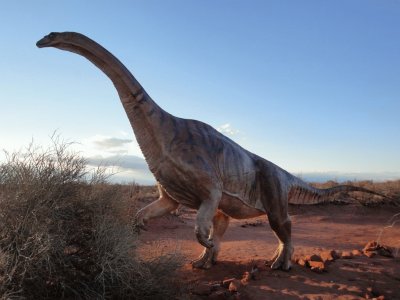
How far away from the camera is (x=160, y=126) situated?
5418 millimetres

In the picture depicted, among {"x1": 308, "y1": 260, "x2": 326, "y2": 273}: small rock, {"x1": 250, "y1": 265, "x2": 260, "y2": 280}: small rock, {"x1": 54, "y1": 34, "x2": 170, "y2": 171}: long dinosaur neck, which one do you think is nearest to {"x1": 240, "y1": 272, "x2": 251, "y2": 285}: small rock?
{"x1": 250, "y1": 265, "x2": 260, "y2": 280}: small rock

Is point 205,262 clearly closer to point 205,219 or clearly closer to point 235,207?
point 235,207

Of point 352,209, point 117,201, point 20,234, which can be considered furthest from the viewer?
point 352,209

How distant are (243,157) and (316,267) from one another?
2.23 meters

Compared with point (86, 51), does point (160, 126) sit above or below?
below

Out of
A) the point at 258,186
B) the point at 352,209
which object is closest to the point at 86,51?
the point at 258,186

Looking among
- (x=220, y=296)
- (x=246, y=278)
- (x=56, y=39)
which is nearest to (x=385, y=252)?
(x=246, y=278)

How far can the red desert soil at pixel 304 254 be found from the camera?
5754 mm

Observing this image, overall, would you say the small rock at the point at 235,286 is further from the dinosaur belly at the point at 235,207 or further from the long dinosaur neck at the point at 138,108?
the long dinosaur neck at the point at 138,108

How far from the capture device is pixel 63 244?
14.4 ft

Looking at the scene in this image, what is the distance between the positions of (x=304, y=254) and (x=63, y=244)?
5450 mm

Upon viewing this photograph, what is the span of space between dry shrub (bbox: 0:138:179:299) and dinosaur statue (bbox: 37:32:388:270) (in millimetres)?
781

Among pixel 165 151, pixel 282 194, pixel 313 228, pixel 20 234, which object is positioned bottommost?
pixel 313 228

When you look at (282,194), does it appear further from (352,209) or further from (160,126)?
(352,209)
